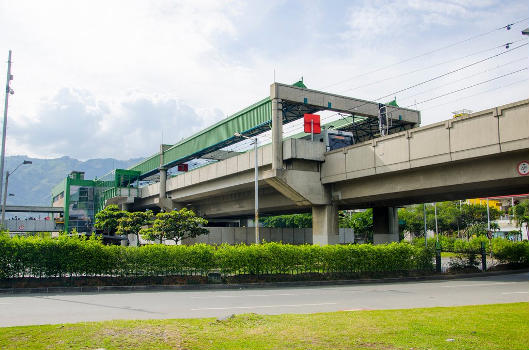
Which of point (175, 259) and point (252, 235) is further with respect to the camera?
point (252, 235)

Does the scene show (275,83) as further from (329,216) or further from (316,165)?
(329,216)

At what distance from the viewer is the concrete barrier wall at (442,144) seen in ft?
59.5

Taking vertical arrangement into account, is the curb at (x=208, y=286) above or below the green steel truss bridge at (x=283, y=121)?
below

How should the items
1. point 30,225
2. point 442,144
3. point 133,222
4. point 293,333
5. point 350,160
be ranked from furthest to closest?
point 30,225 → point 133,222 → point 350,160 → point 442,144 → point 293,333

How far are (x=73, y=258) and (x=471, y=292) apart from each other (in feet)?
56.8

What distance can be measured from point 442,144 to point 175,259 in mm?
14050

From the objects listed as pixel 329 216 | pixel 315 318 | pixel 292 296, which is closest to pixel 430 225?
pixel 329 216

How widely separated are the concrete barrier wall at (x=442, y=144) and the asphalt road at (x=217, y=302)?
20.3 feet

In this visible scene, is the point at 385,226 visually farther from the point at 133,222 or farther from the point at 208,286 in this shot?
the point at 133,222

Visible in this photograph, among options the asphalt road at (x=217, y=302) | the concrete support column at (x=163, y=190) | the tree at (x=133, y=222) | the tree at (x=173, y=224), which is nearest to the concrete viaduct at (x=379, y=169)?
the tree at (x=173, y=224)

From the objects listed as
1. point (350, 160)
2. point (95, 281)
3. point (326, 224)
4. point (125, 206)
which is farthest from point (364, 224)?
point (95, 281)

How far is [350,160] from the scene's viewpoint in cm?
2622

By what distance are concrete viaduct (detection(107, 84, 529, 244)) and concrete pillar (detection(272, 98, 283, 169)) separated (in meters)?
0.07

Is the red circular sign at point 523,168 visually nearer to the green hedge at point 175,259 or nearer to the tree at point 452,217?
the green hedge at point 175,259
